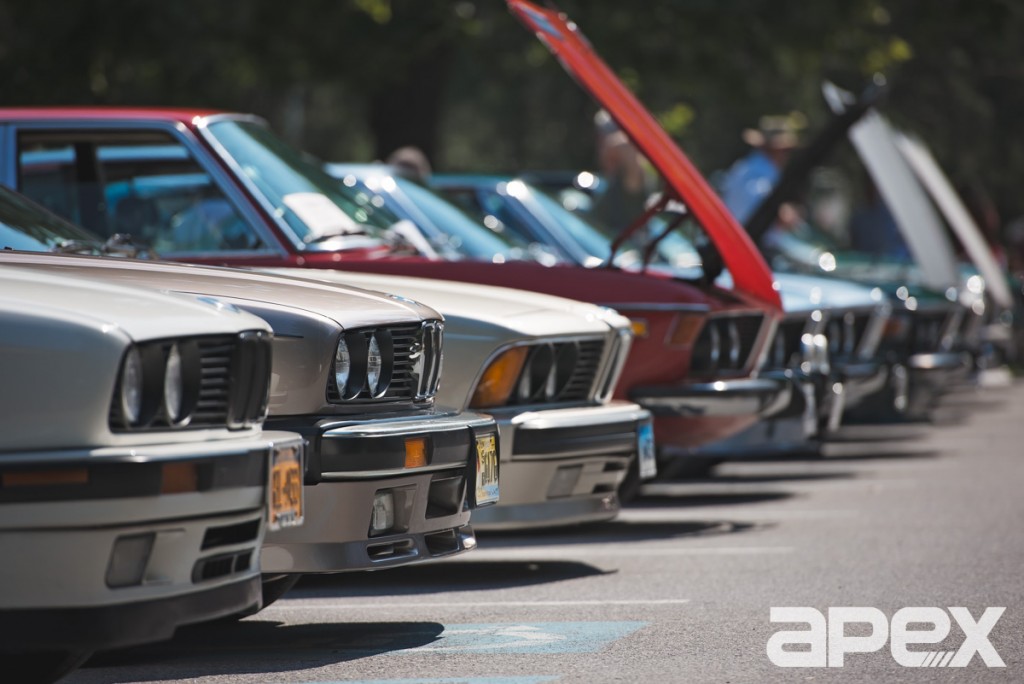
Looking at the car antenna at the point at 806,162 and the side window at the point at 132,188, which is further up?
the side window at the point at 132,188

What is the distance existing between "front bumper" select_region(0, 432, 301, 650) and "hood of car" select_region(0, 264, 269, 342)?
0.87 feet

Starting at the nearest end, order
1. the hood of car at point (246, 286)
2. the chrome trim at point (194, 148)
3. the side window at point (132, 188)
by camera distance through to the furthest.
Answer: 1. the hood of car at point (246, 286)
2. the chrome trim at point (194, 148)
3. the side window at point (132, 188)

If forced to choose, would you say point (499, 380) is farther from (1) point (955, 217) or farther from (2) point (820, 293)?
(1) point (955, 217)

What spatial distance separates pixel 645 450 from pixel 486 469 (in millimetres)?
1611

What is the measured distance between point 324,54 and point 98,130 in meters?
9.69

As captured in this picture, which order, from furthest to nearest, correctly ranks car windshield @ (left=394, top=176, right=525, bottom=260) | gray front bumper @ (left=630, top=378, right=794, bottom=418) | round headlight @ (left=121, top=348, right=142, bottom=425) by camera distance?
car windshield @ (left=394, top=176, right=525, bottom=260) < gray front bumper @ (left=630, top=378, right=794, bottom=418) < round headlight @ (left=121, top=348, right=142, bottom=425)

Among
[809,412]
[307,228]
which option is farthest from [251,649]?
[809,412]

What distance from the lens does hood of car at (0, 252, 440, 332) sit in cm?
523

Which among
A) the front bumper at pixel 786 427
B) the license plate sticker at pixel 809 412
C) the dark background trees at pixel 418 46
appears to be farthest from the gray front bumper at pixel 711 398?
the dark background trees at pixel 418 46

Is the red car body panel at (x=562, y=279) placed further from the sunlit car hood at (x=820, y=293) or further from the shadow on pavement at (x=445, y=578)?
the sunlit car hood at (x=820, y=293)

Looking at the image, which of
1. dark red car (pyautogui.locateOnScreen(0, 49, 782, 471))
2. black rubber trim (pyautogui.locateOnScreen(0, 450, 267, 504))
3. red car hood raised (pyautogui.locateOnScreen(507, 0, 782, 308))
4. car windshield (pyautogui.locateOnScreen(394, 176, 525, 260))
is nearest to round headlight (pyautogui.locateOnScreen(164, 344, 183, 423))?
black rubber trim (pyautogui.locateOnScreen(0, 450, 267, 504))

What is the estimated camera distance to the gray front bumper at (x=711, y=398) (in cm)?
895

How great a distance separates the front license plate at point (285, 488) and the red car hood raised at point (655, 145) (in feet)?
14.0

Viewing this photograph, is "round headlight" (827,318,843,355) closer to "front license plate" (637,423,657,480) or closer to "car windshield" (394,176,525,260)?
"car windshield" (394,176,525,260)
